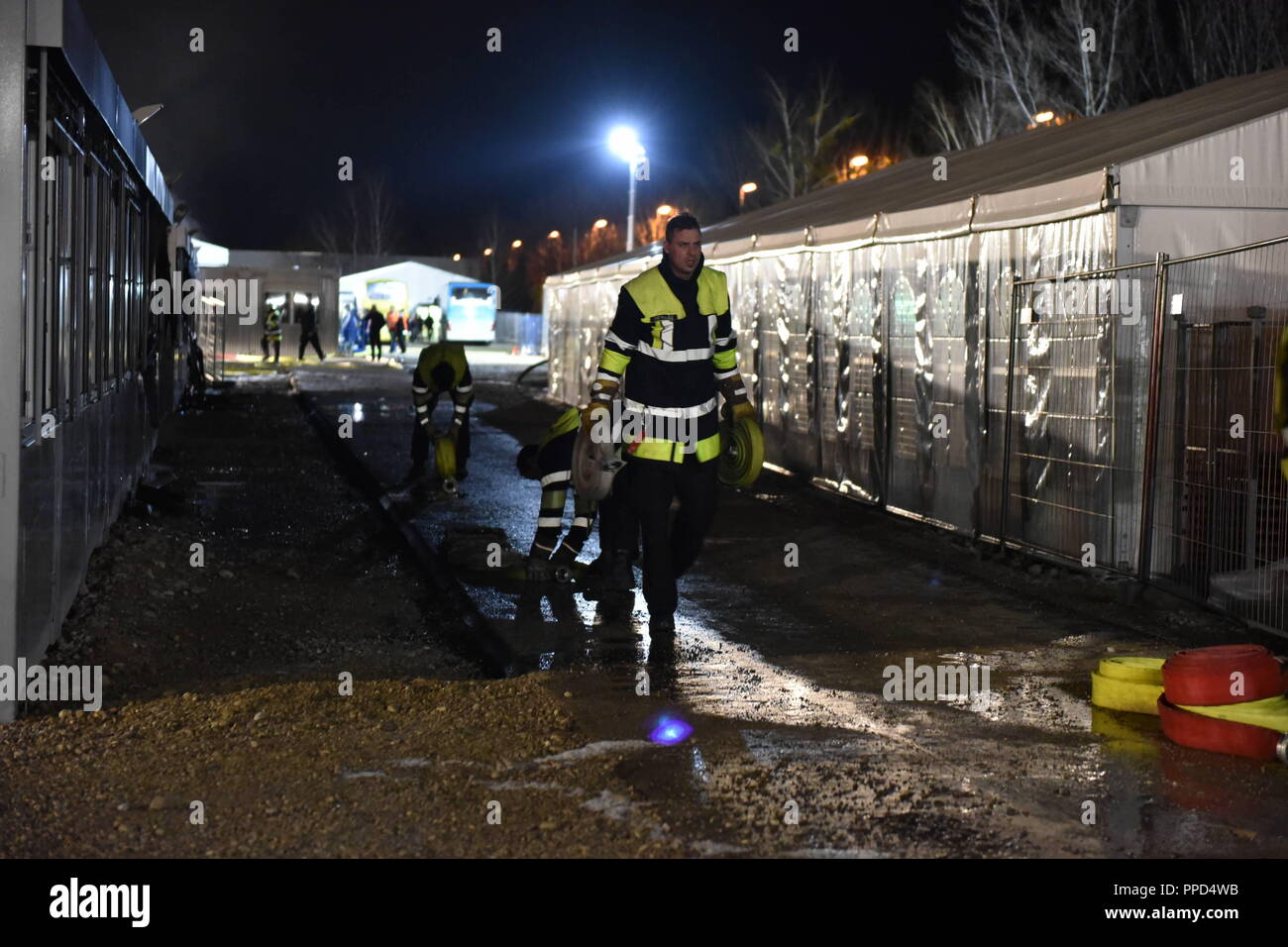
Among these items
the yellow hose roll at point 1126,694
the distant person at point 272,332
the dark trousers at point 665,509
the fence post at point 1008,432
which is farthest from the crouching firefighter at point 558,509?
the distant person at point 272,332

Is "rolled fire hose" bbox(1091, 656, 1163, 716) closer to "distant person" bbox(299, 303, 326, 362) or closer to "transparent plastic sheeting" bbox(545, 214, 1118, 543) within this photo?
"transparent plastic sheeting" bbox(545, 214, 1118, 543)

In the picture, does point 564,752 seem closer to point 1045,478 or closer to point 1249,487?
point 1249,487

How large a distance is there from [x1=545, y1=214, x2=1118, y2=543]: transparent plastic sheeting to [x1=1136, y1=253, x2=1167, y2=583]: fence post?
0.38 metres

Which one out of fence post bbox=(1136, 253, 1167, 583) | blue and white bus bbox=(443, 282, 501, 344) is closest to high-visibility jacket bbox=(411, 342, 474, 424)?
fence post bbox=(1136, 253, 1167, 583)

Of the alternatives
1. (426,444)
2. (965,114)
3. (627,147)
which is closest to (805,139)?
(965,114)

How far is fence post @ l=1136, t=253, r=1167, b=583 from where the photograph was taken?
8117mm

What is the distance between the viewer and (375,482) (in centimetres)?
1441

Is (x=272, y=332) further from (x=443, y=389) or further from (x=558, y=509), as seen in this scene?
(x=558, y=509)

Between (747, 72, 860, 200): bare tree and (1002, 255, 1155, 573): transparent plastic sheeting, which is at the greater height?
(747, 72, 860, 200): bare tree

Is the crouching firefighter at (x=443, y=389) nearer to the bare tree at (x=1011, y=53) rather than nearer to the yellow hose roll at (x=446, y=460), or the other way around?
the yellow hose roll at (x=446, y=460)

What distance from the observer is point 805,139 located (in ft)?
185
